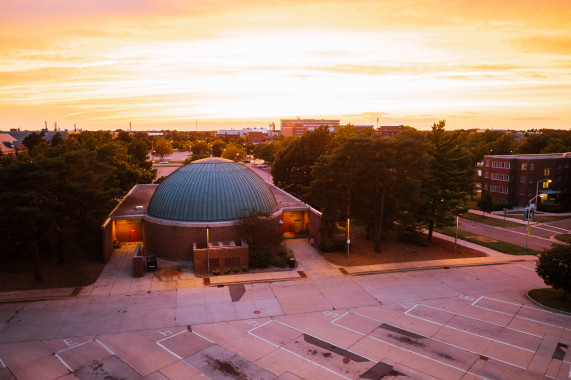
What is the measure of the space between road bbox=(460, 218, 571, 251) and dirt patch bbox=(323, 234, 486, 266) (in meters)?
10.9

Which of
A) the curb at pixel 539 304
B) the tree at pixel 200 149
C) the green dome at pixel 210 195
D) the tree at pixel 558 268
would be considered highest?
the tree at pixel 200 149

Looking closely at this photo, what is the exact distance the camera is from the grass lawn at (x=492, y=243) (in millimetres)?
44438

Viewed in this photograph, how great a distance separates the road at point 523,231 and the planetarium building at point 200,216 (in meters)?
27.7

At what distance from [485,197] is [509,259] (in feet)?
98.3

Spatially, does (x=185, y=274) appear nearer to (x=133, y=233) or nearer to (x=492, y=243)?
(x=133, y=233)

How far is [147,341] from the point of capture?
2402cm

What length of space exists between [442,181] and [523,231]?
2250 centimetres

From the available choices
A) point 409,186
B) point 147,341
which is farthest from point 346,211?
point 147,341

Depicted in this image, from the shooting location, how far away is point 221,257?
3653cm

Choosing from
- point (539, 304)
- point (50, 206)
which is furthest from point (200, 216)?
point (539, 304)

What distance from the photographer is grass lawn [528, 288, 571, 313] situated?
2959 centimetres

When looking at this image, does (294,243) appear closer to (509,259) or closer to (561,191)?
(509,259)

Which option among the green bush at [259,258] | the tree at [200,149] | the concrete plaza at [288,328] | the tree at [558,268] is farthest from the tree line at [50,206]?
the tree at [200,149]

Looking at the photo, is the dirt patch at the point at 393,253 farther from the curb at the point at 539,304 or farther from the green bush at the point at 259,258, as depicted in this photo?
the curb at the point at 539,304
